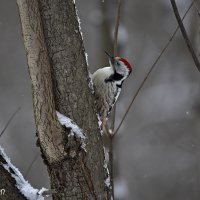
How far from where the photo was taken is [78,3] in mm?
8094

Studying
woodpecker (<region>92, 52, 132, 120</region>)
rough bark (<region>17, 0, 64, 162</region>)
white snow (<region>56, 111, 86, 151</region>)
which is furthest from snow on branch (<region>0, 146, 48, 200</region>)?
woodpecker (<region>92, 52, 132, 120</region>)

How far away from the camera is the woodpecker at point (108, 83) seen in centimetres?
317

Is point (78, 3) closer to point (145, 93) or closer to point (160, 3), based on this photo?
point (160, 3)

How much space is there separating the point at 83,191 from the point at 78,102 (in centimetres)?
35

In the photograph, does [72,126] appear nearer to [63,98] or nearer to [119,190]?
[63,98]

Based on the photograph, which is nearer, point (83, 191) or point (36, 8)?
point (36, 8)

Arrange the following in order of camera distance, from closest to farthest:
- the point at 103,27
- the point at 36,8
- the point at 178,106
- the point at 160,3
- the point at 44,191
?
the point at 36,8, the point at 44,191, the point at 103,27, the point at 160,3, the point at 178,106

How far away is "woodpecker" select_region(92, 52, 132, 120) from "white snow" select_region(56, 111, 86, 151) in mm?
1043

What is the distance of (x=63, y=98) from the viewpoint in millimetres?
1986

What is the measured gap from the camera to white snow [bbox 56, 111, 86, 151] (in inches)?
77.3

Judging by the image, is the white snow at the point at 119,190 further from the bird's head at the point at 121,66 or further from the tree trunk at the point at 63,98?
the tree trunk at the point at 63,98

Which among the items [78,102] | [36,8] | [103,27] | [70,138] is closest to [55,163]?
[70,138]

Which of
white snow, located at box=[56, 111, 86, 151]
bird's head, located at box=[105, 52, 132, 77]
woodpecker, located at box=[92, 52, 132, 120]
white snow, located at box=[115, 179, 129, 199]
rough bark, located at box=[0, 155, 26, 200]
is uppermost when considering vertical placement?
white snow, located at box=[115, 179, 129, 199]

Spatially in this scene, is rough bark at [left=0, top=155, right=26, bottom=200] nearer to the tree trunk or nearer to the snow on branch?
the snow on branch
